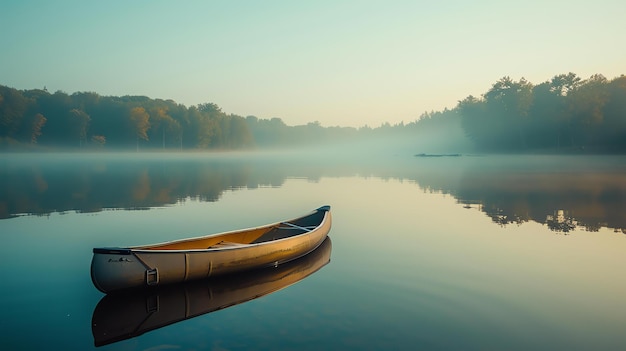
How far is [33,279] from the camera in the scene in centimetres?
1366

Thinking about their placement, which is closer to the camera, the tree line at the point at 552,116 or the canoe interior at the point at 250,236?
the canoe interior at the point at 250,236

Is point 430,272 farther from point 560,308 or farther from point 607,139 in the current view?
point 607,139

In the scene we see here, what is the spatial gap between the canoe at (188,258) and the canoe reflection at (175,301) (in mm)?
323

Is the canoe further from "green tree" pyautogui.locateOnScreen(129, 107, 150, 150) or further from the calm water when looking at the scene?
"green tree" pyautogui.locateOnScreen(129, 107, 150, 150)

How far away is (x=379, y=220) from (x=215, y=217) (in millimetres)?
9489

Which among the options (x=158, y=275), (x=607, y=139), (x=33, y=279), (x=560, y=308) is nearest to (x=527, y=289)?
(x=560, y=308)

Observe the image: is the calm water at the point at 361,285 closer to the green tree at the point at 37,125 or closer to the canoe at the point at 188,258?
the canoe at the point at 188,258

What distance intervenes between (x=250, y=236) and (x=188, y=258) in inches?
187

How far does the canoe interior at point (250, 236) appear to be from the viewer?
13962mm

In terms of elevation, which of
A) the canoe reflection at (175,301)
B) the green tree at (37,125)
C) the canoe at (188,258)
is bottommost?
the canoe reflection at (175,301)

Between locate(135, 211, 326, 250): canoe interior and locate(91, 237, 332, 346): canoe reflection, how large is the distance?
51.6 inches

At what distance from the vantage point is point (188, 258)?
1246cm

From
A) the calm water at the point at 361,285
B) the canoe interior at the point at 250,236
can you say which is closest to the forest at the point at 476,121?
the calm water at the point at 361,285

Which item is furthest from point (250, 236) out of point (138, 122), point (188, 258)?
point (138, 122)
